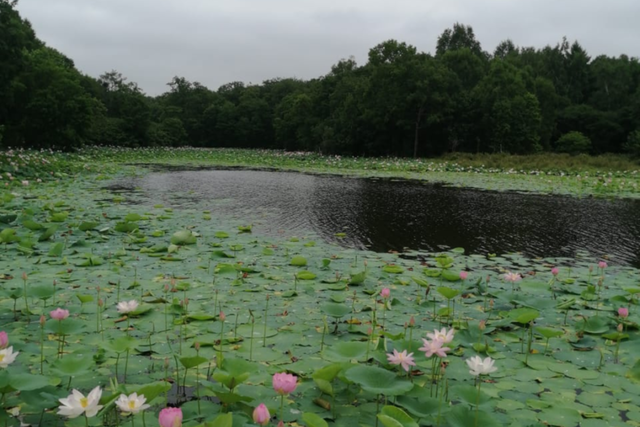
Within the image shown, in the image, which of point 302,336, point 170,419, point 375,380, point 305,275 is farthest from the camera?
point 305,275

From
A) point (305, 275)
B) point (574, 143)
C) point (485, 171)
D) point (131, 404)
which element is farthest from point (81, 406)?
point (574, 143)

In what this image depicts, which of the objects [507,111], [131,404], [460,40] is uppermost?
[460,40]

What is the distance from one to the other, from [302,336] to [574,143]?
1560 inches

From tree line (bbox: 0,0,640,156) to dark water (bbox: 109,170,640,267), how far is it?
1616 cm

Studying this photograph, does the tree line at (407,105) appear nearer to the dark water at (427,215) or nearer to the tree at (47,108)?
the tree at (47,108)

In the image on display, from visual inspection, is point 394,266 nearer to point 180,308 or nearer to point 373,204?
point 180,308

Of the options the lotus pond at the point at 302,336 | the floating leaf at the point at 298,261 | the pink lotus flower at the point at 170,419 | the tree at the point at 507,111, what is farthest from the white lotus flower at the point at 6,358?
the tree at the point at 507,111

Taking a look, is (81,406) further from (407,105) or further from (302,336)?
(407,105)

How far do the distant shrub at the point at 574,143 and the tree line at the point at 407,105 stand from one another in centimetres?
10

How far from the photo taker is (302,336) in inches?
123

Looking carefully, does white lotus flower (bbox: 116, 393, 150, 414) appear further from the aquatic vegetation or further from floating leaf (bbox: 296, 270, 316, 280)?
the aquatic vegetation

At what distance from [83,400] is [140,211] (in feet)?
24.9

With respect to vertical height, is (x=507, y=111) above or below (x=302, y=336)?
above

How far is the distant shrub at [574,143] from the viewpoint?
36.7m
